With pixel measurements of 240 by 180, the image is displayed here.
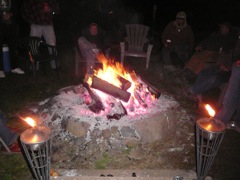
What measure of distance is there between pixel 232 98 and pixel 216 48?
2.86 m

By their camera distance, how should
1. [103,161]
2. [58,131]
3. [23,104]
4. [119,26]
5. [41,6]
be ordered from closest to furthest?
[103,161] < [58,131] < [23,104] < [41,6] < [119,26]

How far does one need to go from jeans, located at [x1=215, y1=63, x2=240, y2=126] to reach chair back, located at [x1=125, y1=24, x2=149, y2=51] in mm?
4284

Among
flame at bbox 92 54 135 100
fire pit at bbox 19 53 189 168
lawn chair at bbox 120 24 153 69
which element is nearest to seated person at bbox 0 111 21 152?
fire pit at bbox 19 53 189 168

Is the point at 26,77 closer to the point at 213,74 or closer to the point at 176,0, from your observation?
the point at 213,74

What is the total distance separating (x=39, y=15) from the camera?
7555 millimetres

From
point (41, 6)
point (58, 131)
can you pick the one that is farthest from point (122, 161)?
point (41, 6)

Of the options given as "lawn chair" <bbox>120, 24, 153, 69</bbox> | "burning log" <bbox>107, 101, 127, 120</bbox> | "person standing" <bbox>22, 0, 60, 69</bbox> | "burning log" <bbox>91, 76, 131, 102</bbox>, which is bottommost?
"burning log" <bbox>107, 101, 127, 120</bbox>

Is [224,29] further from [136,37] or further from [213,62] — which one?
[136,37]

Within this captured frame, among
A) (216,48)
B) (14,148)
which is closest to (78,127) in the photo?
(14,148)

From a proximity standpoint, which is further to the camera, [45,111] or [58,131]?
[45,111]

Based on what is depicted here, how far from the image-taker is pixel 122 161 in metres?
4.39

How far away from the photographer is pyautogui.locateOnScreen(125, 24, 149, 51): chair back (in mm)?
8875

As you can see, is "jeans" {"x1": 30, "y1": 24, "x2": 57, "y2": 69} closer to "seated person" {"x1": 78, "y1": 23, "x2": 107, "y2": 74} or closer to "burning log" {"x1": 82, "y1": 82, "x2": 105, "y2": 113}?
"seated person" {"x1": 78, "y1": 23, "x2": 107, "y2": 74}

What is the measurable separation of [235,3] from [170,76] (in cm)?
1130
